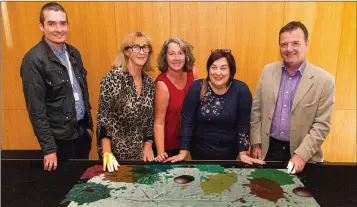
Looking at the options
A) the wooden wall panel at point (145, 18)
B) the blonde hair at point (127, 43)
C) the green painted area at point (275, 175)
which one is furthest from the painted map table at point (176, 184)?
the wooden wall panel at point (145, 18)

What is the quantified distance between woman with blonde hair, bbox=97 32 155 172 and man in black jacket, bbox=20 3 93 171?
271 millimetres

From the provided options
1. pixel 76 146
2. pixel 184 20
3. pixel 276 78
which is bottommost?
pixel 76 146

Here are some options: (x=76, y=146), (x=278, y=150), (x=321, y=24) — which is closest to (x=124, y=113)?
(x=76, y=146)

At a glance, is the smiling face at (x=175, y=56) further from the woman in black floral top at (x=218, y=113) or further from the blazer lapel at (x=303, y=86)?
the blazer lapel at (x=303, y=86)

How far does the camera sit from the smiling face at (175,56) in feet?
6.63

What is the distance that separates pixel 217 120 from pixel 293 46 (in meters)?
0.64

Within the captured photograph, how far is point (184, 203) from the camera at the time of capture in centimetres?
131

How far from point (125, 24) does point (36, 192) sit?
6.34 ft

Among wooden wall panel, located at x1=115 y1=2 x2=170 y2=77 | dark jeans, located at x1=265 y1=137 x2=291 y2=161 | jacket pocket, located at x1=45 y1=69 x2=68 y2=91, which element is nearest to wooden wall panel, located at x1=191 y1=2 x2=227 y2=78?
wooden wall panel, located at x1=115 y1=2 x2=170 y2=77

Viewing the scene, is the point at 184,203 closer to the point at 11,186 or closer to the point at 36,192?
the point at 36,192

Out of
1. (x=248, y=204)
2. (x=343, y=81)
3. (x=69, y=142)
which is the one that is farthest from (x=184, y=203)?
(x=343, y=81)

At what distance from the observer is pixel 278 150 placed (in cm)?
196

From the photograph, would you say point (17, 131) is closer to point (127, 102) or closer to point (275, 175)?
point (127, 102)

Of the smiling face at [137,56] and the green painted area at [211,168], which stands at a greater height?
the smiling face at [137,56]
